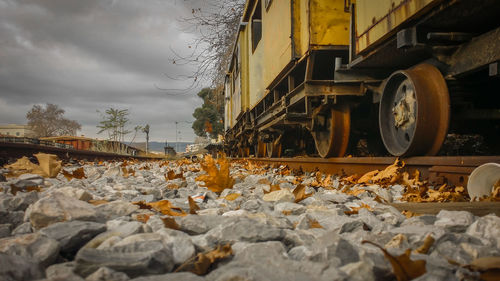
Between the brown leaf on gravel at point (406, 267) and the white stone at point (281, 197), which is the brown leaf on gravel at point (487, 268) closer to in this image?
the brown leaf on gravel at point (406, 267)

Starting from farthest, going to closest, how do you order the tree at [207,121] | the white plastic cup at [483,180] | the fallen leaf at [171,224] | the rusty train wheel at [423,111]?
the tree at [207,121]
the rusty train wheel at [423,111]
the white plastic cup at [483,180]
the fallen leaf at [171,224]

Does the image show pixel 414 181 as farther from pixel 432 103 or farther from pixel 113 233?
pixel 113 233

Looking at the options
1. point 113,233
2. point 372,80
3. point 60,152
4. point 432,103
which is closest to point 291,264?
point 113,233

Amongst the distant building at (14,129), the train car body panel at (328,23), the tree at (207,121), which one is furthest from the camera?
the distant building at (14,129)

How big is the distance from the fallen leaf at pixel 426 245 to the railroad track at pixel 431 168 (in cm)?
54

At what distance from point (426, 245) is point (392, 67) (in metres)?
3.07

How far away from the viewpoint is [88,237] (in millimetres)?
1073

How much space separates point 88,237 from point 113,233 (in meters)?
0.08

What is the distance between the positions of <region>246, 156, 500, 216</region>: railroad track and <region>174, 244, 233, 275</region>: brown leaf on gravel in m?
0.95

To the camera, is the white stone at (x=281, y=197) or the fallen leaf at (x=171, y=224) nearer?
the fallen leaf at (x=171, y=224)

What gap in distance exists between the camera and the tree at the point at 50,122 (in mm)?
37375

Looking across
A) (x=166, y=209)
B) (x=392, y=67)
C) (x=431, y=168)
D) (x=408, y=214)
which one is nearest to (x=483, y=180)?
(x=431, y=168)

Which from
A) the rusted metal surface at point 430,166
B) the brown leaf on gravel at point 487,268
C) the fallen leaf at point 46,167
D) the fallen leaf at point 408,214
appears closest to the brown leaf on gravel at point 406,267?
the brown leaf on gravel at point 487,268

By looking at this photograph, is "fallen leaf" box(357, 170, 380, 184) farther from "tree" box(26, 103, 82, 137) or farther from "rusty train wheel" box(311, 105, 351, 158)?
"tree" box(26, 103, 82, 137)
